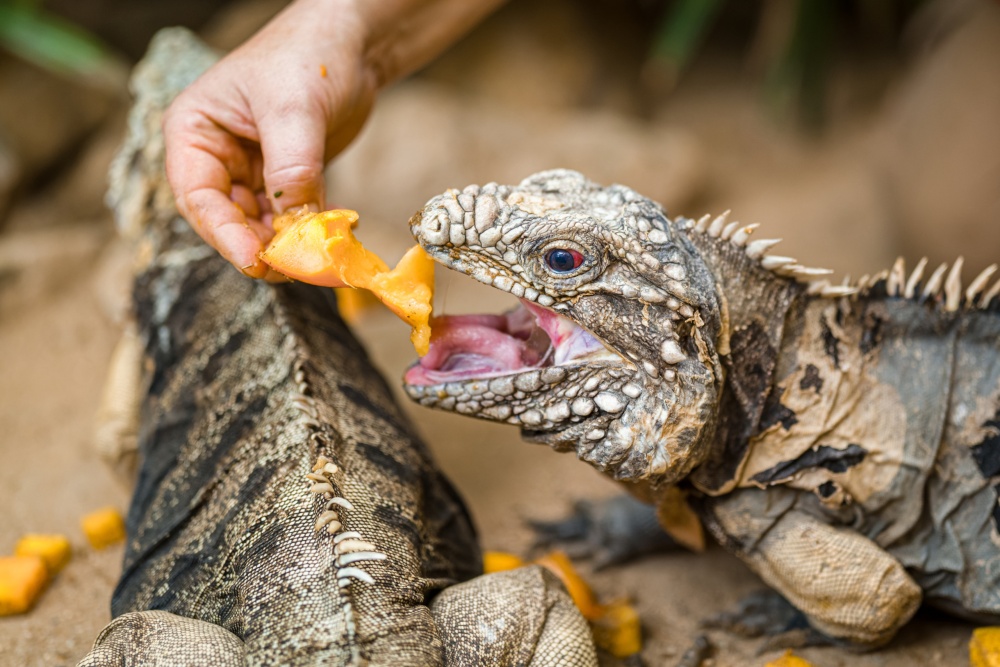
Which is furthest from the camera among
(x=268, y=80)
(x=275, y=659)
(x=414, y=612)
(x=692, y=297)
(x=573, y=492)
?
(x=573, y=492)

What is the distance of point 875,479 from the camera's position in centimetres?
284

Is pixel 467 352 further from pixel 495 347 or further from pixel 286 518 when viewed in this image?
pixel 286 518

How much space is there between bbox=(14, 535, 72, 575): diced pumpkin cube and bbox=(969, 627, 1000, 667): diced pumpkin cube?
3.26 metres

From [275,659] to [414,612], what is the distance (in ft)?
1.16

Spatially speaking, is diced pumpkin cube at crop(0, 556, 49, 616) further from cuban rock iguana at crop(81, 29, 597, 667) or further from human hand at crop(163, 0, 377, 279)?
human hand at crop(163, 0, 377, 279)

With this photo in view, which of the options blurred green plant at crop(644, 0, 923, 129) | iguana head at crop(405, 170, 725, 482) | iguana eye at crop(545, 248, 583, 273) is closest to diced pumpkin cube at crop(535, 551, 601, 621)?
iguana head at crop(405, 170, 725, 482)

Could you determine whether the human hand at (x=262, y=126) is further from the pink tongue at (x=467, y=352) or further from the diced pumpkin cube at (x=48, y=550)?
the diced pumpkin cube at (x=48, y=550)

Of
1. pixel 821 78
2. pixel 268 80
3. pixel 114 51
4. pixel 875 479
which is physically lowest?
pixel 875 479

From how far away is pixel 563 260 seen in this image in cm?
248

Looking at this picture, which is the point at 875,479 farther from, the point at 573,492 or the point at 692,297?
the point at 573,492

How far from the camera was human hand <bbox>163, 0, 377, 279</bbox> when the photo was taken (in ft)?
8.64

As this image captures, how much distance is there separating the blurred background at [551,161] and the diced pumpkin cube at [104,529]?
5 centimetres

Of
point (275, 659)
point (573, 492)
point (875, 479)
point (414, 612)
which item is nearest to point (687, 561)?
point (573, 492)

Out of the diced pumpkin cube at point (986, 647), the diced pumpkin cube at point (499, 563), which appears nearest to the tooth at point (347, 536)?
the diced pumpkin cube at point (499, 563)
